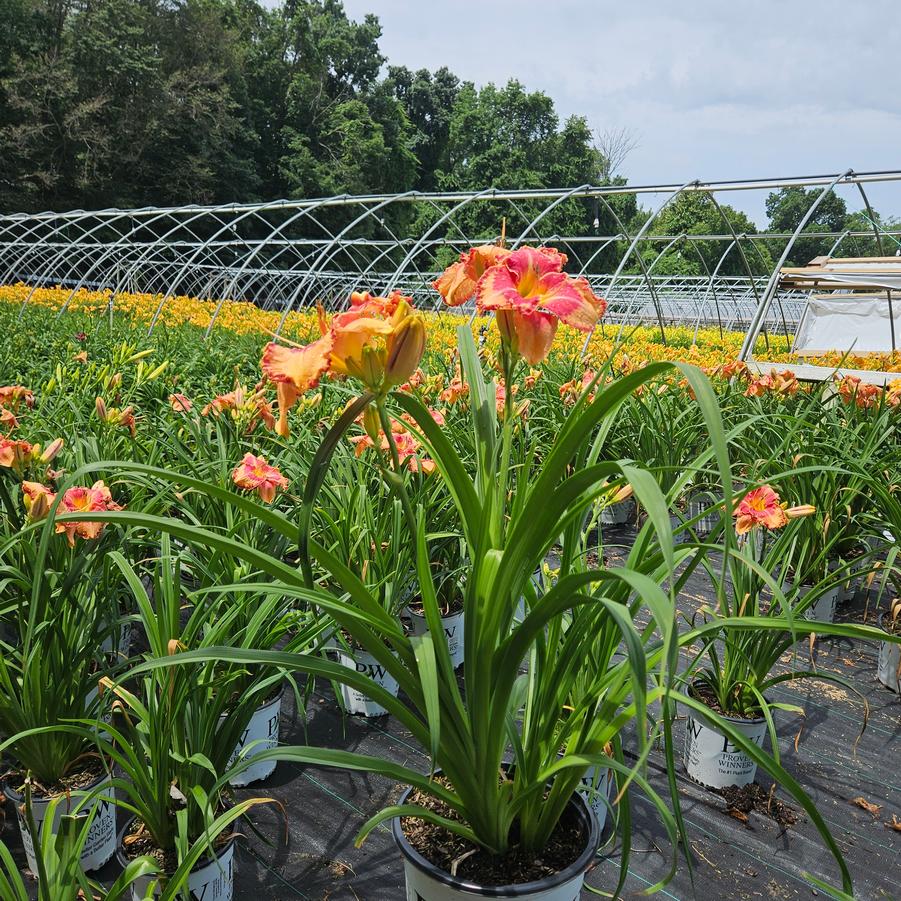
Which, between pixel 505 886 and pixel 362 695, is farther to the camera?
pixel 362 695

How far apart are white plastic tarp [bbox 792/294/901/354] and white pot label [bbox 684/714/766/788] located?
7.84m

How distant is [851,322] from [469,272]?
9368 mm

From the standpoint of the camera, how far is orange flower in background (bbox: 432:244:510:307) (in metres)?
1.02

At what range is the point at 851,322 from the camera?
8859 mm

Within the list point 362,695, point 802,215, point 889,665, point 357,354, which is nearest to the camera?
point 357,354

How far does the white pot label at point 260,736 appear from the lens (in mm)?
1604

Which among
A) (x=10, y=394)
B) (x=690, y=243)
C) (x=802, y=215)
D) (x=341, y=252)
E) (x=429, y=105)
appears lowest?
(x=10, y=394)

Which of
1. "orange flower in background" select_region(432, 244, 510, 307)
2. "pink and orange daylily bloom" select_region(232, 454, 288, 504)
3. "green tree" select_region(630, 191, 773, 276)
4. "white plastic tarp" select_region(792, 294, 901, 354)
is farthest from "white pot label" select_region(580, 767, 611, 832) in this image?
"green tree" select_region(630, 191, 773, 276)

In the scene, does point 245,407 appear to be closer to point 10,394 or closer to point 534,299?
point 10,394

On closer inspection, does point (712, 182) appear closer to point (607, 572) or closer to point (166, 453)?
point (166, 453)

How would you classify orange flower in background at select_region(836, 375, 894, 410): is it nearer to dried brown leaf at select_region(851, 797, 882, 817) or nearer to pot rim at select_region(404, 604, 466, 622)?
dried brown leaf at select_region(851, 797, 882, 817)

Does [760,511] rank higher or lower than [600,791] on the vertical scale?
higher

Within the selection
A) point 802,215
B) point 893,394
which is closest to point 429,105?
point 802,215

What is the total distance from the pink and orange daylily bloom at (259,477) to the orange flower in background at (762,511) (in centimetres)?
103
